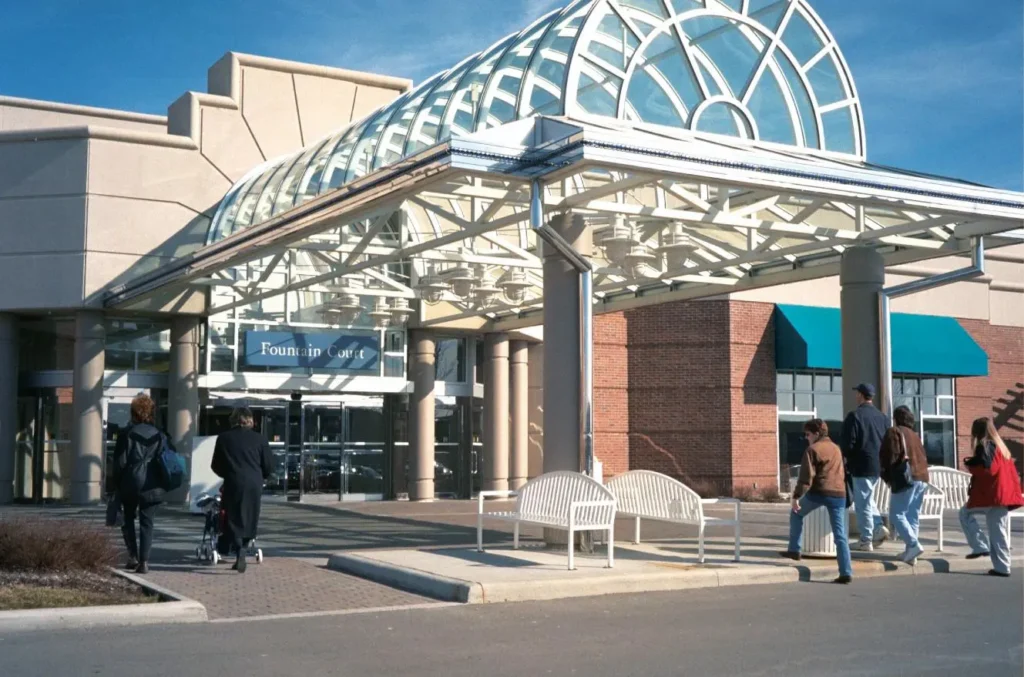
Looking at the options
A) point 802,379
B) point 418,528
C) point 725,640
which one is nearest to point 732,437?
point 802,379

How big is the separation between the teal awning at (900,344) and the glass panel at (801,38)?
13429 mm

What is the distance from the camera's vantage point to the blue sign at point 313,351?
2414cm

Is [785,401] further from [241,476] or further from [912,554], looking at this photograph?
[241,476]

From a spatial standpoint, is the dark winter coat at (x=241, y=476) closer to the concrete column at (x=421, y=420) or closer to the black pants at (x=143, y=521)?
the black pants at (x=143, y=521)

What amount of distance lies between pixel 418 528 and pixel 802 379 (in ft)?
50.9

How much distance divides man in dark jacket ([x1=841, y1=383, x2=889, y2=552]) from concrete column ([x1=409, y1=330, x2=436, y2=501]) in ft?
44.7

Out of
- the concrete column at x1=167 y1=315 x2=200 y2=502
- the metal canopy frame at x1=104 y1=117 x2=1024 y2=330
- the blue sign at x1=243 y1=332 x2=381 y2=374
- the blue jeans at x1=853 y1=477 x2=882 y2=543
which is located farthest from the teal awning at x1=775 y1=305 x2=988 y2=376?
the blue jeans at x1=853 y1=477 x2=882 y2=543

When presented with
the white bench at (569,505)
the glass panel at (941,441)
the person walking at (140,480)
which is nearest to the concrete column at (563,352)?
the white bench at (569,505)

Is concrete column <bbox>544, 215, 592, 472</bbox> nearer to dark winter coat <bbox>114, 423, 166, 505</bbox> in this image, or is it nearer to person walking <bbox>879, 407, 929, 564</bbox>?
person walking <bbox>879, 407, 929, 564</bbox>

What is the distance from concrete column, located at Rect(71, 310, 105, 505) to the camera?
2225 cm

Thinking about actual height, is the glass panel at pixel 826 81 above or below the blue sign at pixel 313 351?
above

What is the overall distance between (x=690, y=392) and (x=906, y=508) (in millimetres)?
16157

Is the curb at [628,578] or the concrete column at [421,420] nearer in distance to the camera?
the curb at [628,578]

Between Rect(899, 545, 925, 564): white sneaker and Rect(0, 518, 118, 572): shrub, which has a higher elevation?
Rect(0, 518, 118, 572): shrub
